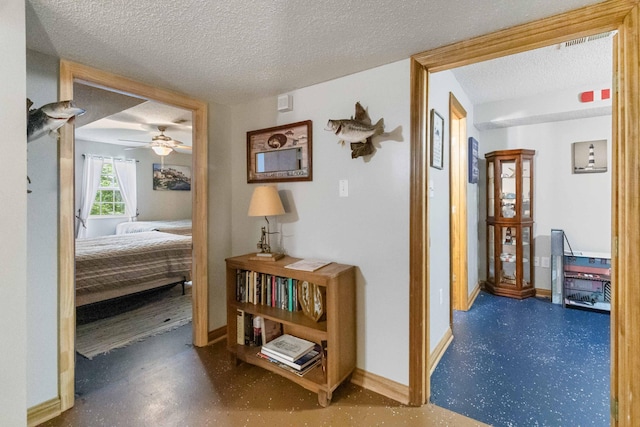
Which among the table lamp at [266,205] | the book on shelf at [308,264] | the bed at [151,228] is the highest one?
the table lamp at [266,205]

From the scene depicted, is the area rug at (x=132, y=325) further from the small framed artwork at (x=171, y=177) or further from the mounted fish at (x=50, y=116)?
the small framed artwork at (x=171, y=177)

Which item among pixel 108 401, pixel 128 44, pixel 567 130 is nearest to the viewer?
→ pixel 128 44

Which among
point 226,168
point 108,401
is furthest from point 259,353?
point 226,168

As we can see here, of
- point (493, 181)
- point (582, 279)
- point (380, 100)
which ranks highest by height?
point (380, 100)

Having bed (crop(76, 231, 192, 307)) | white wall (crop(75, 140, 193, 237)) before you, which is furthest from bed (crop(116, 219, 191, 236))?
bed (crop(76, 231, 192, 307))

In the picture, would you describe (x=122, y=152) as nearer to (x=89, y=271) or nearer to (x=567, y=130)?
(x=89, y=271)

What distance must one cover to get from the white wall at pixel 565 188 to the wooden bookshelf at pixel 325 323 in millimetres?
3015

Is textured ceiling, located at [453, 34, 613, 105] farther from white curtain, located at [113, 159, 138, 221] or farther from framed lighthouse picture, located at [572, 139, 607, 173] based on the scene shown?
white curtain, located at [113, 159, 138, 221]

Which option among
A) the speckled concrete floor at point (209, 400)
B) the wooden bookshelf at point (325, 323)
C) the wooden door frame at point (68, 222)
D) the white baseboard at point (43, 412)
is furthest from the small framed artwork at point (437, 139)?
the white baseboard at point (43, 412)

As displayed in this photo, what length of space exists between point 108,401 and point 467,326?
2828mm

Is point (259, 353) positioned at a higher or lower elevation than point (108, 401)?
higher

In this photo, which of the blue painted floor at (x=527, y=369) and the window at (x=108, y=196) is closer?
the blue painted floor at (x=527, y=369)

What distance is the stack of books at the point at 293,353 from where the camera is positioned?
1878mm

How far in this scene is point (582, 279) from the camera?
10.3 ft
